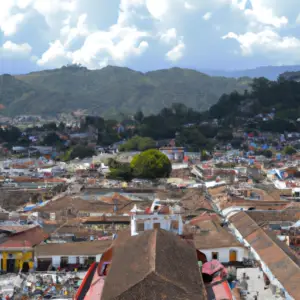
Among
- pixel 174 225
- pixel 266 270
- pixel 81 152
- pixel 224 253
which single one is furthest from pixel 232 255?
pixel 81 152

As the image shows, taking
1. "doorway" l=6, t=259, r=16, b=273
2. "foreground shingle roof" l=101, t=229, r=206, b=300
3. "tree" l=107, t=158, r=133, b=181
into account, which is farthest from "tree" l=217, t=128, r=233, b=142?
"foreground shingle roof" l=101, t=229, r=206, b=300

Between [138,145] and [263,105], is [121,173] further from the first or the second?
[263,105]

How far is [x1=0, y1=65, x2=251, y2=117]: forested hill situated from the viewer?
140625 millimetres

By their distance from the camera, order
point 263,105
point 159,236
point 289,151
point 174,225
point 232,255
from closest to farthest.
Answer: point 159,236
point 174,225
point 232,255
point 289,151
point 263,105

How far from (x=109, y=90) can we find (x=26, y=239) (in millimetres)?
142720

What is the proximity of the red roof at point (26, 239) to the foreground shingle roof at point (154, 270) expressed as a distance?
355 cm

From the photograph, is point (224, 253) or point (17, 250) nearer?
point (17, 250)

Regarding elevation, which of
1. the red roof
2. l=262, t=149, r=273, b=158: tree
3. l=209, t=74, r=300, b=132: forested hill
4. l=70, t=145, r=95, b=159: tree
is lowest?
l=262, t=149, r=273, b=158: tree

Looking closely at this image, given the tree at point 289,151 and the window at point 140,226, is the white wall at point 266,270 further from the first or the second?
the tree at point 289,151

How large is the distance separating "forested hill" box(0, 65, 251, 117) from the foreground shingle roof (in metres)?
109

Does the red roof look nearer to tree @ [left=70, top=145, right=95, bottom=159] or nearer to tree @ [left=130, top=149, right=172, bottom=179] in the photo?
tree @ [left=130, top=149, right=172, bottom=179]

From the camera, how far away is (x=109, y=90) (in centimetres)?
15788

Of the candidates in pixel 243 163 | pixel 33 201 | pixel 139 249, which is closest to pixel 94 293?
pixel 139 249

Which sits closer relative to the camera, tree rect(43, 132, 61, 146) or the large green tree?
the large green tree
